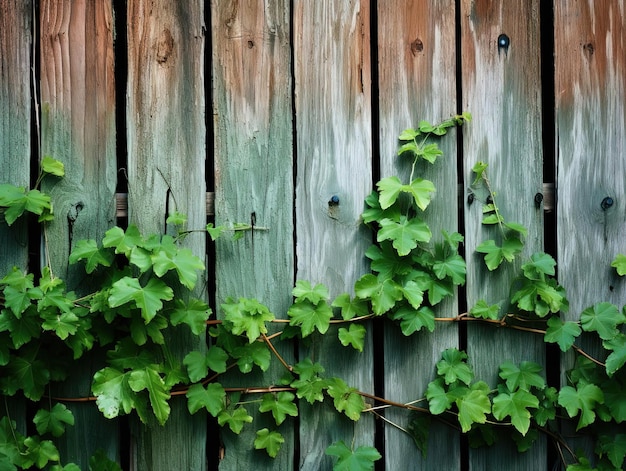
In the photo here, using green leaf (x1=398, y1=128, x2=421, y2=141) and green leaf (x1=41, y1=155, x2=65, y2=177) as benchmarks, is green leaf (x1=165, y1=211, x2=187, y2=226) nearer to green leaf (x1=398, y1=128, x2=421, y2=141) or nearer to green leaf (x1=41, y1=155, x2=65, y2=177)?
green leaf (x1=41, y1=155, x2=65, y2=177)

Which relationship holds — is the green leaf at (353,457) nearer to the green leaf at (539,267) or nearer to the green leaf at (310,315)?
the green leaf at (310,315)

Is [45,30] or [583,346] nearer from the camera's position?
[45,30]

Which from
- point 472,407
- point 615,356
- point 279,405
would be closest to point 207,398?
point 279,405

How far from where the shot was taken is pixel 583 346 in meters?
2.37

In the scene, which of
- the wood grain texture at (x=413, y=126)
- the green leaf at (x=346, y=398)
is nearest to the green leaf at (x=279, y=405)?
the green leaf at (x=346, y=398)

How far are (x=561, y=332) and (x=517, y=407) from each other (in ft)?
0.97

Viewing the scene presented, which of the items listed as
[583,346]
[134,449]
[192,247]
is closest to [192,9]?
[192,247]

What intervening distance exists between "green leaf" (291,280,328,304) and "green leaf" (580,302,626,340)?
2.97 ft

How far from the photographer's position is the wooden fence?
87.8 inches

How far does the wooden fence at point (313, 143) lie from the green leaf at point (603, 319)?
6cm

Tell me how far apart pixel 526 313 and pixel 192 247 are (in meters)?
1.17

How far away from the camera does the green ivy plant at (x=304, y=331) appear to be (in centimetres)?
209

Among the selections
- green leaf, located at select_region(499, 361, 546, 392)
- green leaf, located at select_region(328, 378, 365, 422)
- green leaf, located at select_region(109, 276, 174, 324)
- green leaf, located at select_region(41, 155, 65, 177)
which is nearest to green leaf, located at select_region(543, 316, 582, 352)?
green leaf, located at select_region(499, 361, 546, 392)

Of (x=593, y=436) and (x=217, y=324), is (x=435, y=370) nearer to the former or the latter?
(x=593, y=436)
